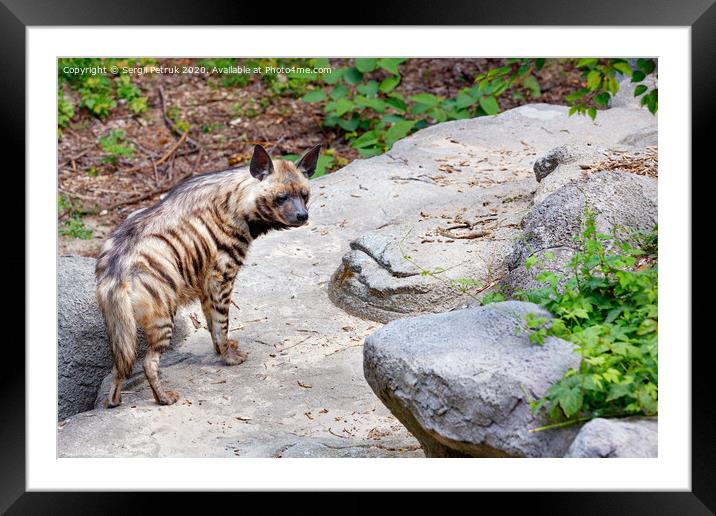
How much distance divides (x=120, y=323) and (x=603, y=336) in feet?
9.50

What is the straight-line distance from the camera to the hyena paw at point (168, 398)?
5.52m

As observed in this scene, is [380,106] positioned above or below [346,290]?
above

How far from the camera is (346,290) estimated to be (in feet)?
23.0

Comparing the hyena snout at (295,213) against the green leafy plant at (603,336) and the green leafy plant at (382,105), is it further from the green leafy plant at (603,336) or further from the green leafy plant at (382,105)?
the green leafy plant at (382,105)

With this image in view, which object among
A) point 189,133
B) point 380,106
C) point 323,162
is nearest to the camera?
point 323,162

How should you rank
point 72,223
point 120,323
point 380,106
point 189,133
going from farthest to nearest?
point 189,133 → point 380,106 → point 72,223 → point 120,323

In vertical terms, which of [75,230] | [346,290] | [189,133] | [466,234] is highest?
[189,133]

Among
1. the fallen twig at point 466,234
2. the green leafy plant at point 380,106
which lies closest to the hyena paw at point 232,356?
the fallen twig at point 466,234

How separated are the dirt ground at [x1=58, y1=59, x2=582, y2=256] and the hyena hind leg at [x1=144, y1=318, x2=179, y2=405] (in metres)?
4.63

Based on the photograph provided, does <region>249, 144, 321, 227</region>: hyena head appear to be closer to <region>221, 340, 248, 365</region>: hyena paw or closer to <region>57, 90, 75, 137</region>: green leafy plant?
<region>221, 340, 248, 365</region>: hyena paw
